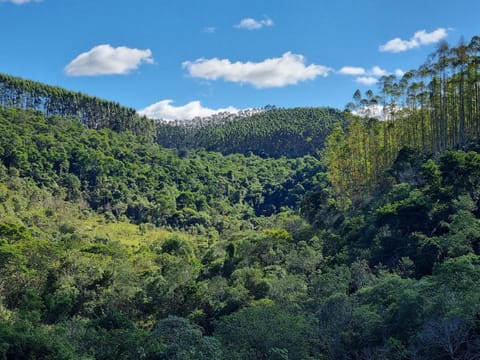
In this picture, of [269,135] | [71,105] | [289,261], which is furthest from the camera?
[269,135]

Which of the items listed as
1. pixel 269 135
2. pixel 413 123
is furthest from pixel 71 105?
pixel 413 123

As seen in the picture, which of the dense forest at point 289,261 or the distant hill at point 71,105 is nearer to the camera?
the dense forest at point 289,261

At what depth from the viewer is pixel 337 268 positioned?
1503 inches

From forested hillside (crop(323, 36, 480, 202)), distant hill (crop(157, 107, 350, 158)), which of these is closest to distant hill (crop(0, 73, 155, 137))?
distant hill (crop(157, 107, 350, 158))

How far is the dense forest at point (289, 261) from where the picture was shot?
25.4m

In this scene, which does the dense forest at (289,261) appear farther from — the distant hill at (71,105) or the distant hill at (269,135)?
the distant hill at (269,135)

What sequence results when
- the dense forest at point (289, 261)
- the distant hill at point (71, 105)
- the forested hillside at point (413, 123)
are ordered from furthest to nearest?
the distant hill at point (71, 105) → the forested hillside at point (413, 123) → the dense forest at point (289, 261)

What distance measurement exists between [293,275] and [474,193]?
16.4 metres

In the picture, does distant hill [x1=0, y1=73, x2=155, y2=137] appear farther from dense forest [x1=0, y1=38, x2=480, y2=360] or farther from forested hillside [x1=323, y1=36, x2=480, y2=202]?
forested hillside [x1=323, y1=36, x2=480, y2=202]

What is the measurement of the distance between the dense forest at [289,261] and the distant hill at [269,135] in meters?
66.1

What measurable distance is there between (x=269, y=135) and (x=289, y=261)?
114 m

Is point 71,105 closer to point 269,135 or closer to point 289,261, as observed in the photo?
point 269,135

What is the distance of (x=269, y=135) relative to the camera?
519 ft

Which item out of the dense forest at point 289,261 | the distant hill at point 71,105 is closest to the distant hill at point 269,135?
the distant hill at point 71,105
